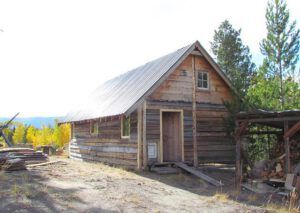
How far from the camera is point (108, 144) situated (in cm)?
1802

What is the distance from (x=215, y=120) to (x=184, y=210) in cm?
967

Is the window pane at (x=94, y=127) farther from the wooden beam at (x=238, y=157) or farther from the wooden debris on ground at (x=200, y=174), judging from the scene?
the wooden beam at (x=238, y=157)

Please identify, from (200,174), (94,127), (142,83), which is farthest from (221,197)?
(94,127)

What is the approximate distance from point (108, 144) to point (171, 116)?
3.64m

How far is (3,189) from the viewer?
9.52 m

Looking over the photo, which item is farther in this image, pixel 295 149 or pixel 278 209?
pixel 295 149

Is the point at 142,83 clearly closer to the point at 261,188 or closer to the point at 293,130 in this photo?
the point at 261,188

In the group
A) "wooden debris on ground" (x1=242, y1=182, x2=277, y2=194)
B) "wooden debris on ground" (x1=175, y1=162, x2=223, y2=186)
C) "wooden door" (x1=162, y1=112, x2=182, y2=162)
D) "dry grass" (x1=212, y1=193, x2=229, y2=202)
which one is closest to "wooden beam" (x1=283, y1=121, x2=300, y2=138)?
"wooden debris on ground" (x1=242, y1=182, x2=277, y2=194)

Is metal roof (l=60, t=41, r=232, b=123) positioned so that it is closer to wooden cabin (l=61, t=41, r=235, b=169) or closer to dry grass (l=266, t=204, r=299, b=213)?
wooden cabin (l=61, t=41, r=235, b=169)

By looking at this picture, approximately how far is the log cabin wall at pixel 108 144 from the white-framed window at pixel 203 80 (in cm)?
402

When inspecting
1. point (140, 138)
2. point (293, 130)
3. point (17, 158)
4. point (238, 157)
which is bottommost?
point (17, 158)

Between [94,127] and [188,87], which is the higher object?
[188,87]

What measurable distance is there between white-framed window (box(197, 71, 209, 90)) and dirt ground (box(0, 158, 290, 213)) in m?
6.06

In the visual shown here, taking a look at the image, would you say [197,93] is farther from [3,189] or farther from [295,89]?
[3,189]
